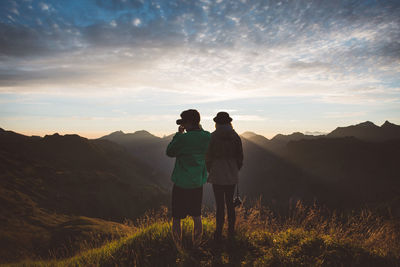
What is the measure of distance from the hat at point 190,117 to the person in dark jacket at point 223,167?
2.02 ft

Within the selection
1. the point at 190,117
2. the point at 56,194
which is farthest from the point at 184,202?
the point at 56,194

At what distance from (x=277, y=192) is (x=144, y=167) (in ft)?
309

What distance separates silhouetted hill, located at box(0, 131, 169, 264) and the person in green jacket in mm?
31478

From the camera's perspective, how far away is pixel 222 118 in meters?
4.97

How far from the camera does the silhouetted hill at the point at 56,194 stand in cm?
4809

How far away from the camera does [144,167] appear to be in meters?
180

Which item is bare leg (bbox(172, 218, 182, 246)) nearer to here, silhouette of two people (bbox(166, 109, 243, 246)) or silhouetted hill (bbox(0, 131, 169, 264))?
silhouette of two people (bbox(166, 109, 243, 246))

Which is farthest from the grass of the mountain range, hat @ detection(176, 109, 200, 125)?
the mountain range

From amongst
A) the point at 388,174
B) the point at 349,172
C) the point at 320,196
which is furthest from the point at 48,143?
the point at 388,174

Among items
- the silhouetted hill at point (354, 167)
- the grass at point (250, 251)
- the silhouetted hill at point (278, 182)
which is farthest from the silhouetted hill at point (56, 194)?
the silhouetted hill at point (354, 167)

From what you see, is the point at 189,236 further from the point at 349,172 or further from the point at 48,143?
the point at 48,143

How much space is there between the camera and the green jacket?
4273mm

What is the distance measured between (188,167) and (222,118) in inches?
50.8

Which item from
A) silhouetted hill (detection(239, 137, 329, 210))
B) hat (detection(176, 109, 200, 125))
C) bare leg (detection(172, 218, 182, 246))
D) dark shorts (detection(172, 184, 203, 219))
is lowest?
silhouetted hill (detection(239, 137, 329, 210))
